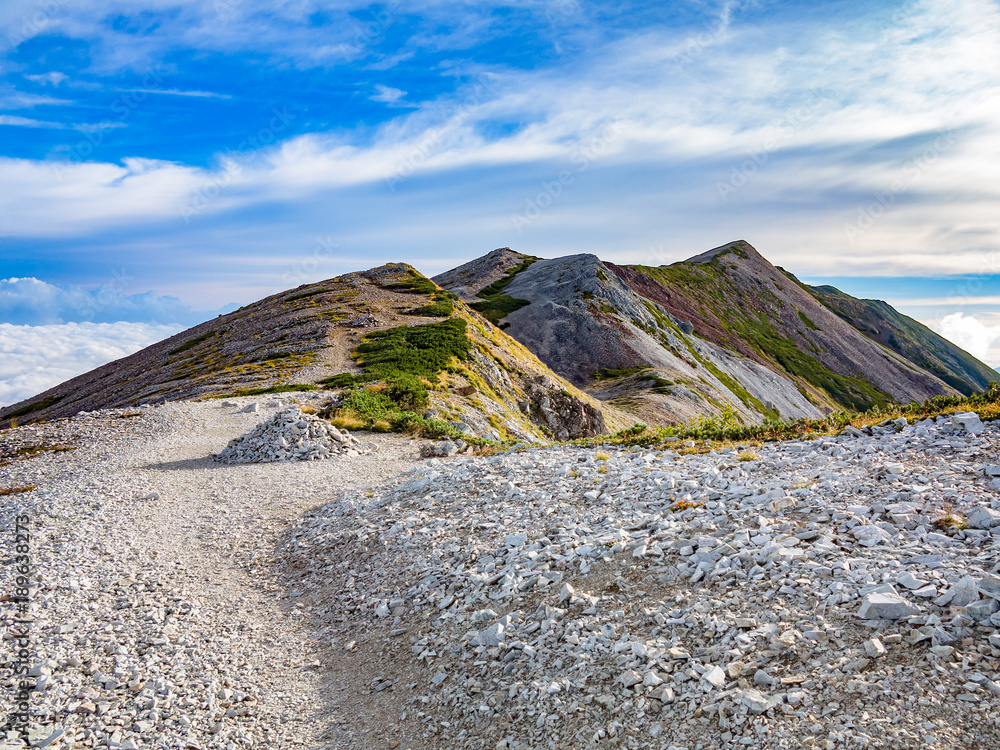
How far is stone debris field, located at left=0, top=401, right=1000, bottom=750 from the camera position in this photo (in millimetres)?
6379

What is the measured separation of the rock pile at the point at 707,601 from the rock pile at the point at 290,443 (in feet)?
29.8

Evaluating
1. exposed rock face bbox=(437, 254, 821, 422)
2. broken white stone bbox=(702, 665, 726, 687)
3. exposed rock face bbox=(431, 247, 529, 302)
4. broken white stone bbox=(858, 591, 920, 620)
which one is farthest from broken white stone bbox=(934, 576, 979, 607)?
exposed rock face bbox=(431, 247, 529, 302)

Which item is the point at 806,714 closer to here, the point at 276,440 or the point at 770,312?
the point at 276,440

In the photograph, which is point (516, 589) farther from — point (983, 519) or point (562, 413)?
point (562, 413)

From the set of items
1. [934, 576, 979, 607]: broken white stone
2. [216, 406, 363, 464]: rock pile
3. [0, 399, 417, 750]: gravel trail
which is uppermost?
[216, 406, 363, 464]: rock pile

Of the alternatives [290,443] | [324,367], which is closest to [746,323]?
[324,367]

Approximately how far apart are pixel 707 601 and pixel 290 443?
→ 1909 centimetres

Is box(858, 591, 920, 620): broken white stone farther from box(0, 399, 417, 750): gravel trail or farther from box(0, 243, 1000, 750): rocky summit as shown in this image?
box(0, 399, 417, 750): gravel trail

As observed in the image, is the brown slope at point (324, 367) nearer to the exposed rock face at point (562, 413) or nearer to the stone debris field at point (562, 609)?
the exposed rock face at point (562, 413)

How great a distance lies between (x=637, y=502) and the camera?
12344 millimetres

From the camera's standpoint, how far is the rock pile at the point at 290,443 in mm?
22828

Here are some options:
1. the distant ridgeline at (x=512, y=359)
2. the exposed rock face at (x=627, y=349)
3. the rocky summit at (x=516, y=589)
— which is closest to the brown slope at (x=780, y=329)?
the distant ridgeline at (x=512, y=359)

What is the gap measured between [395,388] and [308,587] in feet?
71.0

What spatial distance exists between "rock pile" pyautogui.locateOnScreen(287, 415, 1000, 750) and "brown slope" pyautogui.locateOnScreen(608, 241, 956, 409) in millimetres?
130072
